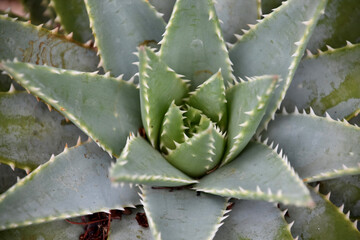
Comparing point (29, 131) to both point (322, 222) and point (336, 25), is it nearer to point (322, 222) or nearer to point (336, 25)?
point (322, 222)

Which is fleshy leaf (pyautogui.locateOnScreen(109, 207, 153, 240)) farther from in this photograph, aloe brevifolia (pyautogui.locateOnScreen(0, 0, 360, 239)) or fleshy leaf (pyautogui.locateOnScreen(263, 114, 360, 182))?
fleshy leaf (pyautogui.locateOnScreen(263, 114, 360, 182))

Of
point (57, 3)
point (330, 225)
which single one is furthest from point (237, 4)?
point (330, 225)

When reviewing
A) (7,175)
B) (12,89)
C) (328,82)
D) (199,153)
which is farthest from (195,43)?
(7,175)

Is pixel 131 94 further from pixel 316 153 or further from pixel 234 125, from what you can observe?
pixel 316 153

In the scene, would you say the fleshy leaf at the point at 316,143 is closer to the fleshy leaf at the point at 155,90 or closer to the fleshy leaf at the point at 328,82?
the fleshy leaf at the point at 328,82

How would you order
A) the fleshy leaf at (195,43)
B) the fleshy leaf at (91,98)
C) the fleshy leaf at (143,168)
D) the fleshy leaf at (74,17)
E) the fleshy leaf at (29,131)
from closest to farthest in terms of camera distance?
the fleshy leaf at (143,168)
the fleshy leaf at (91,98)
the fleshy leaf at (195,43)
the fleshy leaf at (29,131)
the fleshy leaf at (74,17)

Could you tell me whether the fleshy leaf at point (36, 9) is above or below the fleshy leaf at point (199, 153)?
above

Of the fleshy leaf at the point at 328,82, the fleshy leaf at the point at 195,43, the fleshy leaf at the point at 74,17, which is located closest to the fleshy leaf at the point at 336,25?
the fleshy leaf at the point at 328,82
